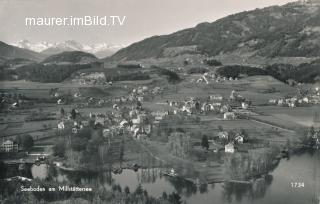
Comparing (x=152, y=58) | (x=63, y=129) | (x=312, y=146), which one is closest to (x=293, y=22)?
(x=152, y=58)

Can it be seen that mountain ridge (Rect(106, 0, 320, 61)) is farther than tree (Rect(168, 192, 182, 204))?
Yes

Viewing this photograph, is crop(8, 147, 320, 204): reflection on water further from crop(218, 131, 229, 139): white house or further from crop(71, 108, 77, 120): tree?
crop(71, 108, 77, 120): tree

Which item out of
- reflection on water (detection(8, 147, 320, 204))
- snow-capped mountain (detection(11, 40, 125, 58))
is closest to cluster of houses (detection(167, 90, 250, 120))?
reflection on water (detection(8, 147, 320, 204))

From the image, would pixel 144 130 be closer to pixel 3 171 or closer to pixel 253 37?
pixel 3 171

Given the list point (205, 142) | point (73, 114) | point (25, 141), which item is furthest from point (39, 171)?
point (205, 142)

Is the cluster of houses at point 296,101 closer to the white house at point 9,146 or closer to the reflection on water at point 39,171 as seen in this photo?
the reflection on water at point 39,171

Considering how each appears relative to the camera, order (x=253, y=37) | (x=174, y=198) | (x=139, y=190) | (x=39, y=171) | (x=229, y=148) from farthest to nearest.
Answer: (x=253, y=37) < (x=229, y=148) < (x=39, y=171) < (x=139, y=190) < (x=174, y=198)

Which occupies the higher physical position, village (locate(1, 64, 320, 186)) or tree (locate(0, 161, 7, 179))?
village (locate(1, 64, 320, 186))

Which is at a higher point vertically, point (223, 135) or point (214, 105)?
point (214, 105)

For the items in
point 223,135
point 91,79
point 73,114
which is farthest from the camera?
point 91,79
